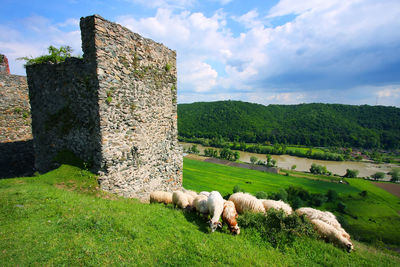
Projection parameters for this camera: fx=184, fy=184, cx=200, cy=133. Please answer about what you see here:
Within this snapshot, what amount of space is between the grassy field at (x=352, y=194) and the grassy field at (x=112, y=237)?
85.5ft

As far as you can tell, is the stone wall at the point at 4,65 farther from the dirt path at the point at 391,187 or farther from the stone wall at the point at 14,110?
the dirt path at the point at 391,187

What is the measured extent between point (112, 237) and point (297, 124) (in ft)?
394

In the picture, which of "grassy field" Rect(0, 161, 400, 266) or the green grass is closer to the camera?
"grassy field" Rect(0, 161, 400, 266)

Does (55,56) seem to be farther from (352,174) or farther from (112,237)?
(352,174)

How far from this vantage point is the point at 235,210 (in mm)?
6039

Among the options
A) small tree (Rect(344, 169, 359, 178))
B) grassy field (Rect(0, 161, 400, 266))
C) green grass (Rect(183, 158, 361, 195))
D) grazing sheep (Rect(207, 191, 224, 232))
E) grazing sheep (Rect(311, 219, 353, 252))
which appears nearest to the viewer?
grassy field (Rect(0, 161, 400, 266))

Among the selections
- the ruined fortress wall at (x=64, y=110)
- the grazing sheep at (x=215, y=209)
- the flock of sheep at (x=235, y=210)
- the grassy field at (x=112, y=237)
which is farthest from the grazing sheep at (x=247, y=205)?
the ruined fortress wall at (x=64, y=110)

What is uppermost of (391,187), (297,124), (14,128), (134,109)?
(134,109)

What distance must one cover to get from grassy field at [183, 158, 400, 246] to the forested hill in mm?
49204

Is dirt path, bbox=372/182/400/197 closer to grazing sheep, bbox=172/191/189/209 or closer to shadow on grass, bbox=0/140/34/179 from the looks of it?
grazing sheep, bbox=172/191/189/209

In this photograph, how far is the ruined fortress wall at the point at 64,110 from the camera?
250 inches

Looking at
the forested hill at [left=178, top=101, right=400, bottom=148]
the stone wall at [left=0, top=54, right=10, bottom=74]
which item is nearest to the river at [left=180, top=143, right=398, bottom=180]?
the forested hill at [left=178, top=101, right=400, bottom=148]

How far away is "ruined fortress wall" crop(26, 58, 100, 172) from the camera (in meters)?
6.34

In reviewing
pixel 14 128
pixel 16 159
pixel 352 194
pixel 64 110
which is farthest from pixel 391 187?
pixel 14 128
